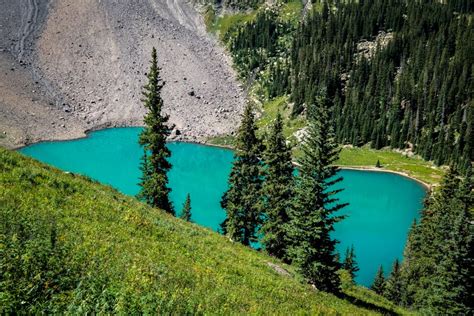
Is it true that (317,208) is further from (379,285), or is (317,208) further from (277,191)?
(379,285)

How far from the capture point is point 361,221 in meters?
90.1

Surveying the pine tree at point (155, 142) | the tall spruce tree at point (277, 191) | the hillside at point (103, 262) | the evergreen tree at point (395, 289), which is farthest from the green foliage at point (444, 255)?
the pine tree at point (155, 142)

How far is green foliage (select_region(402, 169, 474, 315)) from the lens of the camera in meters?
34.7

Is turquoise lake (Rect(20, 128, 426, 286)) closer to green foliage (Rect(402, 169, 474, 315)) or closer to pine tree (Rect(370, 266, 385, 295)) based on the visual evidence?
pine tree (Rect(370, 266, 385, 295))

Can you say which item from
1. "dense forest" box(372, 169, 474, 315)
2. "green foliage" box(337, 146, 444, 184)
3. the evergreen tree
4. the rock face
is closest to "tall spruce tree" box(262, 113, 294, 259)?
"dense forest" box(372, 169, 474, 315)

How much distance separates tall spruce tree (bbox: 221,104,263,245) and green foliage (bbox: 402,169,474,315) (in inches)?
726

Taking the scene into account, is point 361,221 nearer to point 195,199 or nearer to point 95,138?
point 195,199

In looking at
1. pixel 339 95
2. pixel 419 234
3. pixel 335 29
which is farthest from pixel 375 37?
pixel 419 234

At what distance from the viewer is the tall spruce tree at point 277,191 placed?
40344 mm

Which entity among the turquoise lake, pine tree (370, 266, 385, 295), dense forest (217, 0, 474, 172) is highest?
dense forest (217, 0, 474, 172)

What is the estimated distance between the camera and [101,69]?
16238cm

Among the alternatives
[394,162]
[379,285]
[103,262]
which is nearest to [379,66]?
[394,162]

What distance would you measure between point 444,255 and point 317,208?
60.1ft

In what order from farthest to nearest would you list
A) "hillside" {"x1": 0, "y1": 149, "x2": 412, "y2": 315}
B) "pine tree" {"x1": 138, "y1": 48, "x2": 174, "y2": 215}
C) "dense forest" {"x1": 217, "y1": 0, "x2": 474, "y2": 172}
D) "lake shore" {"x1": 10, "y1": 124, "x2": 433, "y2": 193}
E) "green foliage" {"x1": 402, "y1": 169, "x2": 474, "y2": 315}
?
1. "dense forest" {"x1": 217, "y1": 0, "x2": 474, "y2": 172}
2. "lake shore" {"x1": 10, "y1": 124, "x2": 433, "y2": 193}
3. "pine tree" {"x1": 138, "y1": 48, "x2": 174, "y2": 215}
4. "green foliage" {"x1": 402, "y1": 169, "x2": 474, "y2": 315}
5. "hillside" {"x1": 0, "y1": 149, "x2": 412, "y2": 315}
